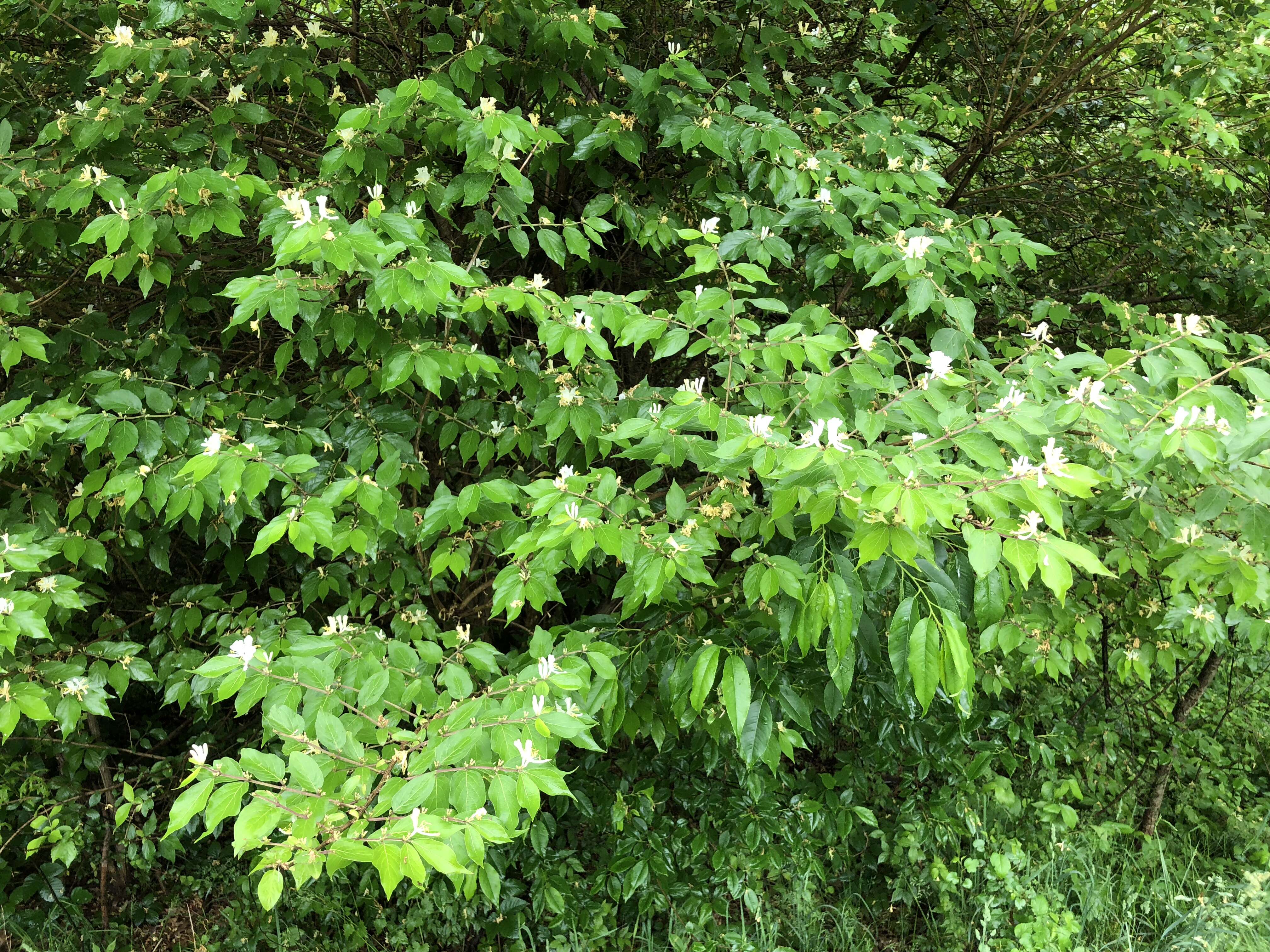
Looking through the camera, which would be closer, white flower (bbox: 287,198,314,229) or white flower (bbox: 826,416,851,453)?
white flower (bbox: 826,416,851,453)

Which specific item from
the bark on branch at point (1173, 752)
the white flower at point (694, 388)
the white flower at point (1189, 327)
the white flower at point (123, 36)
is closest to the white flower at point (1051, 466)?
the white flower at point (1189, 327)

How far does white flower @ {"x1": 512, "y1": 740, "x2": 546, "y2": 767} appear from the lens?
5.09ft

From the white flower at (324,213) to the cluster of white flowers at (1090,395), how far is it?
5.12ft

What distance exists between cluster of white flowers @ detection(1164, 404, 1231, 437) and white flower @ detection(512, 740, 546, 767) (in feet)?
4.35

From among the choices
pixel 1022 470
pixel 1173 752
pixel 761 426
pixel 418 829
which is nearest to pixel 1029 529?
pixel 1022 470

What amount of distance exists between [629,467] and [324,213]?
5.95 ft

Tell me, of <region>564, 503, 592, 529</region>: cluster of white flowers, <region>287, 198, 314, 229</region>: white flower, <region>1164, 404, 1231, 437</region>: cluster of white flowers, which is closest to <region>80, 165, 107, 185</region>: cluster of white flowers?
<region>287, 198, 314, 229</region>: white flower

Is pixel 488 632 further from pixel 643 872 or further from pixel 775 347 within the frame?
pixel 775 347

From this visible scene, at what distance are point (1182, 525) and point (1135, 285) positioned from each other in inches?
103

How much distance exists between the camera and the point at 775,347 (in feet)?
6.74

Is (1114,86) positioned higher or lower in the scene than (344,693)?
higher

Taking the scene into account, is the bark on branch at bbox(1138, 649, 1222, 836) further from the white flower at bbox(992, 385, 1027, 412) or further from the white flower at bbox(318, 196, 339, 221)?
the white flower at bbox(318, 196, 339, 221)

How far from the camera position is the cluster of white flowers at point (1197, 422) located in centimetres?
160

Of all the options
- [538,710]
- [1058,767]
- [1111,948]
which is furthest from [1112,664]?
[538,710]
